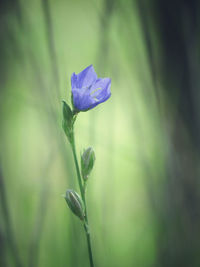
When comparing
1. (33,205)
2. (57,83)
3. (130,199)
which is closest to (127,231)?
(130,199)

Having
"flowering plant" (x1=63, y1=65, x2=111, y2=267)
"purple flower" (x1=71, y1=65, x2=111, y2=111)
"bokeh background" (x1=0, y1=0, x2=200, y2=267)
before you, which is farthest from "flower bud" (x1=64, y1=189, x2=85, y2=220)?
"purple flower" (x1=71, y1=65, x2=111, y2=111)

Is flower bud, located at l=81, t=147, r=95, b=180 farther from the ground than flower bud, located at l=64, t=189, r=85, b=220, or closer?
farther from the ground

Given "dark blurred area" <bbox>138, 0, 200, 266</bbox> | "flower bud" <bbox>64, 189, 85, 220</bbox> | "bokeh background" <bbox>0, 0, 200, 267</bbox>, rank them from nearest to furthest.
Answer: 1. "flower bud" <bbox>64, 189, 85, 220</bbox>
2. "bokeh background" <bbox>0, 0, 200, 267</bbox>
3. "dark blurred area" <bbox>138, 0, 200, 266</bbox>

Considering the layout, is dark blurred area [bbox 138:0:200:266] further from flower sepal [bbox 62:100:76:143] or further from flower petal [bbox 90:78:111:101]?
flower sepal [bbox 62:100:76:143]

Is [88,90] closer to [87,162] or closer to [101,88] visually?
[101,88]

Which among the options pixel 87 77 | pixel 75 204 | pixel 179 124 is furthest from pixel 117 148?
pixel 75 204

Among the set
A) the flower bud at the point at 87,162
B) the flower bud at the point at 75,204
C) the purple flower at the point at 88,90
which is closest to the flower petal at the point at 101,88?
the purple flower at the point at 88,90
